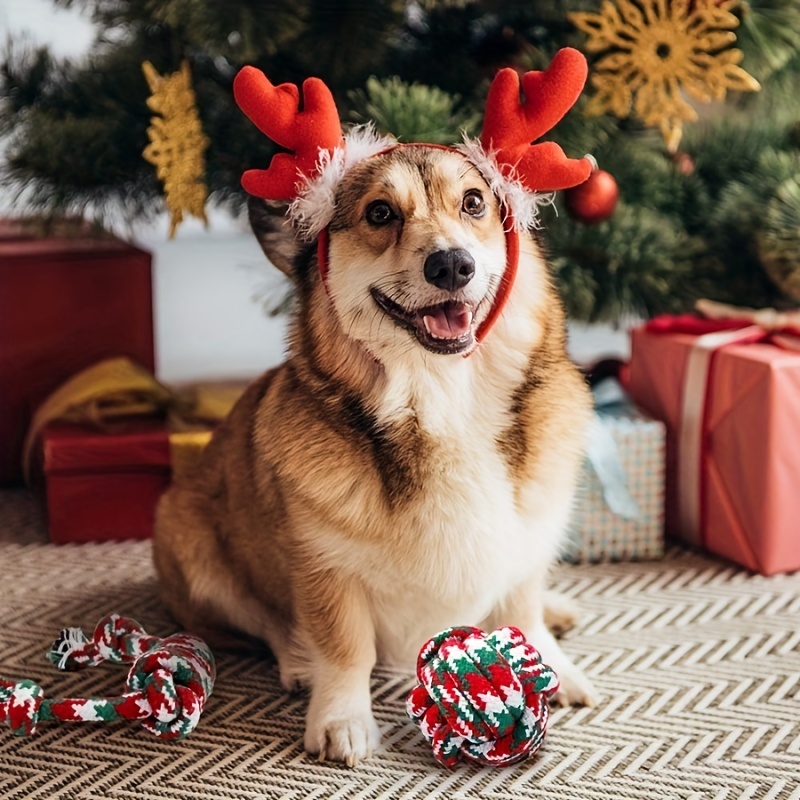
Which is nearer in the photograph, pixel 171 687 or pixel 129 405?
pixel 171 687

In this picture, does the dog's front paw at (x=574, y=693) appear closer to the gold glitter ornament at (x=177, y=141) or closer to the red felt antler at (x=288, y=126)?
the red felt antler at (x=288, y=126)

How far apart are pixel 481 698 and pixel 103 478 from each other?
0.97m

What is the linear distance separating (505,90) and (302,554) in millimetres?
575

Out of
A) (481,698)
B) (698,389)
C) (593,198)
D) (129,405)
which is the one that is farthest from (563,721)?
(129,405)

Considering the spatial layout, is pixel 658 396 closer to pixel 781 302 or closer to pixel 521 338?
pixel 781 302

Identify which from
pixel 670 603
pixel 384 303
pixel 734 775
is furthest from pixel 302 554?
pixel 670 603

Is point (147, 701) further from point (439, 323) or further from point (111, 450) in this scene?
point (111, 450)

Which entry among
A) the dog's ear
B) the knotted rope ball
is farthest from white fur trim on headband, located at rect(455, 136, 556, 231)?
the knotted rope ball

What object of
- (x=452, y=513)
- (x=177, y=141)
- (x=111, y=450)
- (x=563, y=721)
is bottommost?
(x=563, y=721)

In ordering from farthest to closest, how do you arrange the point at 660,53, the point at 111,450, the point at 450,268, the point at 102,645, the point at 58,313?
the point at 58,313
the point at 111,450
the point at 660,53
the point at 102,645
the point at 450,268

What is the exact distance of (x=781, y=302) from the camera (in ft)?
6.90

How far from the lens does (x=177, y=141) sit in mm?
1736

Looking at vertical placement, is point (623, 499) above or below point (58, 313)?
below

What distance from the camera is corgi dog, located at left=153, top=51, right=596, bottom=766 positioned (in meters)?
1.21
